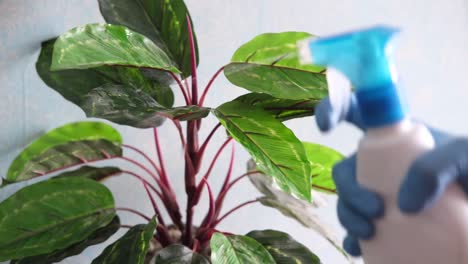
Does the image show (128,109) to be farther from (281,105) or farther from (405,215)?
(405,215)

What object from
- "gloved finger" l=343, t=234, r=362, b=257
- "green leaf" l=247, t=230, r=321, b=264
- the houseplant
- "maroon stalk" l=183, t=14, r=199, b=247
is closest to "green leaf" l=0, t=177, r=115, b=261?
the houseplant

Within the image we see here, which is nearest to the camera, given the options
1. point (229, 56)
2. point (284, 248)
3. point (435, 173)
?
point (435, 173)

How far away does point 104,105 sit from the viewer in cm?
69

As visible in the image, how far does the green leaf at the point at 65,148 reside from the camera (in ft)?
2.97

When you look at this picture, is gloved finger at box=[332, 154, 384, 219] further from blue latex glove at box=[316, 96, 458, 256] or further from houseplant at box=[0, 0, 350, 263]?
houseplant at box=[0, 0, 350, 263]

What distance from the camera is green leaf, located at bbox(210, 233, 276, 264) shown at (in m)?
0.70

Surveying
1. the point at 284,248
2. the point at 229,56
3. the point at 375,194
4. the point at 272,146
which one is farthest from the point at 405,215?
the point at 229,56

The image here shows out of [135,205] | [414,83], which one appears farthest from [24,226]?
[414,83]

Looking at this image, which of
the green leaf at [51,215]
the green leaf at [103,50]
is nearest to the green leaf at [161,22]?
the green leaf at [103,50]

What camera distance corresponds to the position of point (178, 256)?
2.43ft

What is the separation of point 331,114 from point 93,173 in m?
0.68

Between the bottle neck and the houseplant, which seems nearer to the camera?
the bottle neck

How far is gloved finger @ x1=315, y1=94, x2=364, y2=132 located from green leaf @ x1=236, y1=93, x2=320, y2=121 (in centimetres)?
45

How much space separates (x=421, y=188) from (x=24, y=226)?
25.4 inches
